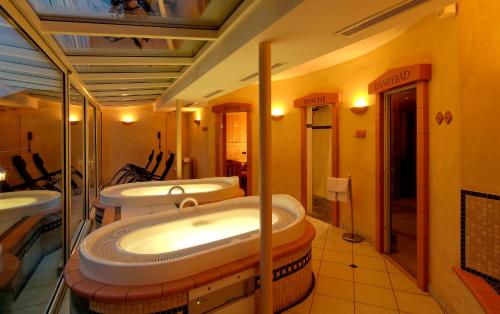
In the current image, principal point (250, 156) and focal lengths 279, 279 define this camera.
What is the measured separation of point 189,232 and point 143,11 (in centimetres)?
230

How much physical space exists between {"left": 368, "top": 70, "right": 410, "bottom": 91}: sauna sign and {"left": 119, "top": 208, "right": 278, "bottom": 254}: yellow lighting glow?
2.10 meters

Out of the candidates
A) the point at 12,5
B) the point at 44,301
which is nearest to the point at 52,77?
A: the point at 12,5

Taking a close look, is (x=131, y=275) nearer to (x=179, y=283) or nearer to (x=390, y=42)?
(x=179, y=283)

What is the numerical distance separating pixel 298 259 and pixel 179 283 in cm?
123

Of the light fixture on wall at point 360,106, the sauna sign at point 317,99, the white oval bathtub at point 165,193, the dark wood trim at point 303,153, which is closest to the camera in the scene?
the white oval bathtub at point 165,193

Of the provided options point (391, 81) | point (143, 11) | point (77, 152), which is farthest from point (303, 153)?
point (77, 152)

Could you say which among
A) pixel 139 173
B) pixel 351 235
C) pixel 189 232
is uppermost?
pixel 139 173

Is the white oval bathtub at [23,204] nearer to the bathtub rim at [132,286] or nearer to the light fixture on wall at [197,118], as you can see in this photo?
the bathtub rim at [132,286]

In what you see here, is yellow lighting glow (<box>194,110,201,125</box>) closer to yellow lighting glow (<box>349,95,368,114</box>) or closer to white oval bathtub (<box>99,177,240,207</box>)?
white oval bathtub (<box>99,177,240,207</box>)

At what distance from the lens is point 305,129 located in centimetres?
550

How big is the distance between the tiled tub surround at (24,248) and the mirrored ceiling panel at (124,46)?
6.07 feet

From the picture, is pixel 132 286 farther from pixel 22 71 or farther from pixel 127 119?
pixel 127 119

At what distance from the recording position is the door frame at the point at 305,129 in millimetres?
4820

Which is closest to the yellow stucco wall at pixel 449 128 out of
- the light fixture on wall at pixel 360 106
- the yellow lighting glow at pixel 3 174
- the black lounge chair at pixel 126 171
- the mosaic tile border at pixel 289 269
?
the light fixture on wall at pixel 360 106
